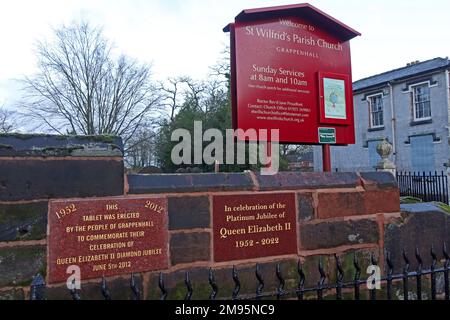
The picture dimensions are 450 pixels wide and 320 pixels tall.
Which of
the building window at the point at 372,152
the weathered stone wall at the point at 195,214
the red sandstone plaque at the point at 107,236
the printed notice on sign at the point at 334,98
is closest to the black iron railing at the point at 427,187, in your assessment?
the building window at the point at 372,152

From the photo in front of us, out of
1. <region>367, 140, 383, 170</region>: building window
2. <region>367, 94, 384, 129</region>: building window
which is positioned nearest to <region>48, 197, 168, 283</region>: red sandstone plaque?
<region>367, 140, 383, 170</region>: building window

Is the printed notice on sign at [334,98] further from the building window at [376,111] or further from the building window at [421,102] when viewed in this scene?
the building window at [376,111]

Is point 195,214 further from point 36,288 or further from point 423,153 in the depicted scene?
point 423,153

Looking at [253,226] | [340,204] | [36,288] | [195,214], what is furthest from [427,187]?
[36,288]

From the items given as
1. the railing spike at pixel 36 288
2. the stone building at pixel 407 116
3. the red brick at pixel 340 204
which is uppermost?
the stone building at pixel 407 116

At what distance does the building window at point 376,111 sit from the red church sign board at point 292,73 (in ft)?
62.4

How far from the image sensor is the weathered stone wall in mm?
2721

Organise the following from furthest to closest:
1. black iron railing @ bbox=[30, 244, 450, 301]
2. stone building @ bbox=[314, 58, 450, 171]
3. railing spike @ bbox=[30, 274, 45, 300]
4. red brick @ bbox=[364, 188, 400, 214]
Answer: stone building @ bbox=[314, 58, 450, 171]
red brick @ bbox=[364, 188, 400, 214]
black iron railing @ bbox=[30, 244, 450, 301]
railing spike @ bbox=[30, 274, 45, 300]

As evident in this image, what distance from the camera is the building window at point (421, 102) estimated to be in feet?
65.4

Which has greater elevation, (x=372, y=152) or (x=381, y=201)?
(x=372, y=152)

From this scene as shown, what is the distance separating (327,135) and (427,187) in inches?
447

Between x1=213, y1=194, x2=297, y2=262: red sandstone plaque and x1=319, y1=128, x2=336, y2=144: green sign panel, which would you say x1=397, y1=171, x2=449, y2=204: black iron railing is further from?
x1=213, y1=194, x2=297, y2=262: red sandstone plaque

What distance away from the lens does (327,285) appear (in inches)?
110
